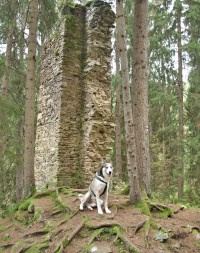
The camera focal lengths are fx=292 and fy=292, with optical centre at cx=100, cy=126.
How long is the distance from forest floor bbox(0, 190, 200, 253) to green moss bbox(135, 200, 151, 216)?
5 centimetres

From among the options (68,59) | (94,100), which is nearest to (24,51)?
(68,59)

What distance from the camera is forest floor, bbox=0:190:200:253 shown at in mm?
4770

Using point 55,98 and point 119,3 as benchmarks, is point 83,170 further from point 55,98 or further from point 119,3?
point 119,3

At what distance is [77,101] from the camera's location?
30.7 ft

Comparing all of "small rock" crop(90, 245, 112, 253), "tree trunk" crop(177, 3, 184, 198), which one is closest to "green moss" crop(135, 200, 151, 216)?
"small rock" crop(90, 245, 112, 253)

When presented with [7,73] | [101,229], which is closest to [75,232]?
[101,229]

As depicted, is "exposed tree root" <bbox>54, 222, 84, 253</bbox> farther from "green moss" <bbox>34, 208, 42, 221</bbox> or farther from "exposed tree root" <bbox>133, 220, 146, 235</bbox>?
"green moss" <bbox>34, 208, 42, 221</bbox>

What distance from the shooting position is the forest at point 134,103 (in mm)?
6316

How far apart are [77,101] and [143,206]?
4409mm

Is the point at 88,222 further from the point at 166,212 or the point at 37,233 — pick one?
the point at 166,212

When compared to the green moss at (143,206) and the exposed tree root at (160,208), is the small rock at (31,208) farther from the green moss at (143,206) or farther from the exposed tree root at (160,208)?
the exposed tree root at (160,208)

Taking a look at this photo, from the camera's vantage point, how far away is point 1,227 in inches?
267

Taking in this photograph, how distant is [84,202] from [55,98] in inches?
168

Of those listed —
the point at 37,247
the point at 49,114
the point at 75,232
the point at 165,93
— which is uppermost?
the point at 165,93
